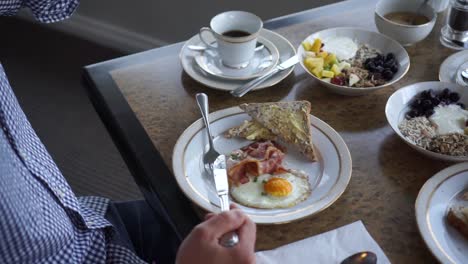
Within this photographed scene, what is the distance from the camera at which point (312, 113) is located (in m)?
1.19

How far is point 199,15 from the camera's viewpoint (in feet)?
8.70

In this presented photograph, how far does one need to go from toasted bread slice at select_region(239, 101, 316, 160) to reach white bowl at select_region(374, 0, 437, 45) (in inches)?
13.9

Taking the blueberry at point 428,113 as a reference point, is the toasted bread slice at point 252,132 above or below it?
above

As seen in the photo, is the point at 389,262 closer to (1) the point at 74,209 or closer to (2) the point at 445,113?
(2) the point at 445,113

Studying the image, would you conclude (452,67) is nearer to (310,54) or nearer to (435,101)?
(435,101)

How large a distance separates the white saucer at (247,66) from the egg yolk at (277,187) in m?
0.34

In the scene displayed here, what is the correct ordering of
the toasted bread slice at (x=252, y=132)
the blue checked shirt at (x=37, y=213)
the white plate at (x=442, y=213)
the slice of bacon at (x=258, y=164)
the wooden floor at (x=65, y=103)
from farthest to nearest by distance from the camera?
1. the wooden floor at (x=65, y=103)
2. the toasted bread slice at (x=252, y=132)
3. the slice of bacon at (x=258, y=164)
4. the white plate at (x=442, y=213)
5. the blue checked shirt at (x=37, y=213)

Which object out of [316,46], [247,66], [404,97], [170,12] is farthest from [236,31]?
[170,12]

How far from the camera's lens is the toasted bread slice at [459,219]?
3.02ft

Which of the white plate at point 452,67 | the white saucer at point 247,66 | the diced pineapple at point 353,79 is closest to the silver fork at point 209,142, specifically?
the white saucer at point 247,66

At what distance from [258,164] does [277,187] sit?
6cm

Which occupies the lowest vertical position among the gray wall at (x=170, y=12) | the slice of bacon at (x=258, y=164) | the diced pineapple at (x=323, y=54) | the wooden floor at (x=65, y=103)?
the wooden floor at (x=65, y=103)

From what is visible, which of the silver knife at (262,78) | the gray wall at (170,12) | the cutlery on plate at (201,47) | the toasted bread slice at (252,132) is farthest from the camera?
the gray wall at (170,12)

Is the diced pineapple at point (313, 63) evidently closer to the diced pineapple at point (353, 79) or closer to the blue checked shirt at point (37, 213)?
the diced pineapple at point (353, 79)
